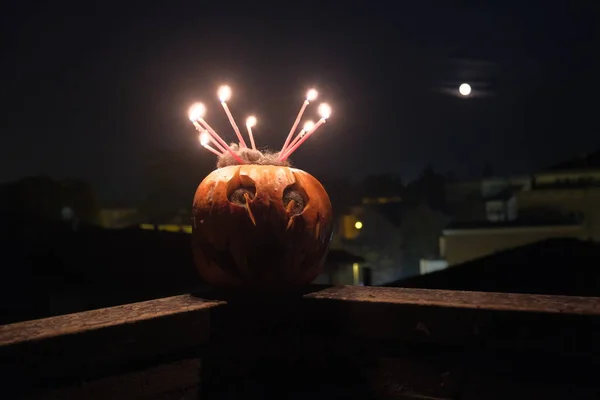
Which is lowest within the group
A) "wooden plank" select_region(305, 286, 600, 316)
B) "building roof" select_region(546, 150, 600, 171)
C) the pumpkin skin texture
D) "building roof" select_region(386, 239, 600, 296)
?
"building roof" select_region(386, 239, 600, 296)

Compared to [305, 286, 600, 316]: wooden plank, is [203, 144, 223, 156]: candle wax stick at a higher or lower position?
higher

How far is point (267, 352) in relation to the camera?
2.11 metres

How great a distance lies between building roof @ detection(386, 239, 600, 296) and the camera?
809 centimetres

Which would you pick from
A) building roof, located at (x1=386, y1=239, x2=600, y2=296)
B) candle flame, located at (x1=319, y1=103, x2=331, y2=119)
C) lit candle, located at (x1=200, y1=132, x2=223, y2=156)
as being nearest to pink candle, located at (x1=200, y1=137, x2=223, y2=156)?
lit candle, located at (x1=200, y1=132, x2=223, y2=156)

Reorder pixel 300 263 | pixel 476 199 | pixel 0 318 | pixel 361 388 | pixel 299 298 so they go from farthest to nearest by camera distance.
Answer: pixel 476 199 → pixel 0 318 → pixel 300 263 → pixel 299 298 → pixel 361 388

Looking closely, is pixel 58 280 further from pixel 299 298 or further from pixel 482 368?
pixel 482 368

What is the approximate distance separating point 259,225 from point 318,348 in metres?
0.63

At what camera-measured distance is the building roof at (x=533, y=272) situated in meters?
8.09

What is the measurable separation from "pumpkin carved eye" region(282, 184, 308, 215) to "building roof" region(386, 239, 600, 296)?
6.53 m

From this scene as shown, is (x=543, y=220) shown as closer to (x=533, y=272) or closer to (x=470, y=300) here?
(x=533, y=272)

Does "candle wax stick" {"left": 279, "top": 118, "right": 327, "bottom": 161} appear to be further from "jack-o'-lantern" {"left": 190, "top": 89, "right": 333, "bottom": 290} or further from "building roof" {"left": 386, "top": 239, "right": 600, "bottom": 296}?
"building roof" {"left": 386, "top": 239, "right": 600, "bottom": 296}

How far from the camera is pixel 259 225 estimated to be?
228 cm

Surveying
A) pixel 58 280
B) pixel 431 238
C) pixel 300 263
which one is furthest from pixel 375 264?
pixel 300 263

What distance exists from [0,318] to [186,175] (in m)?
18.3
